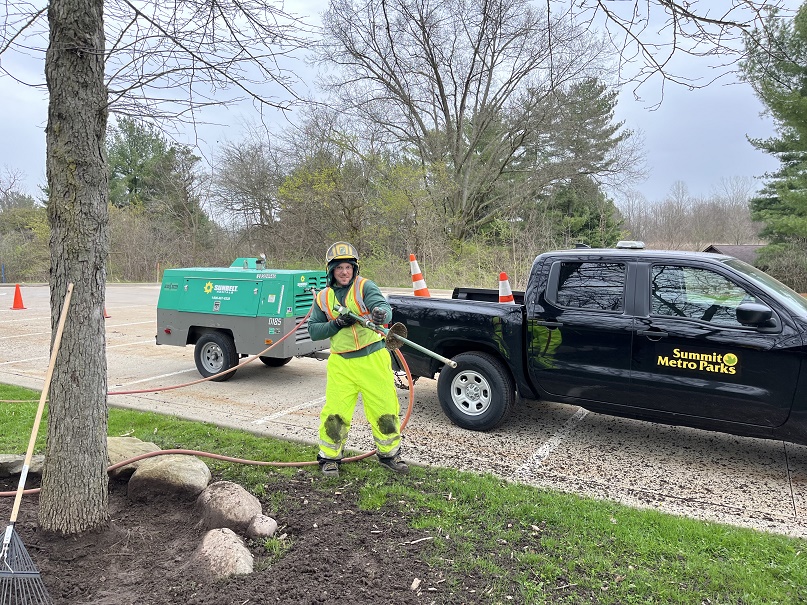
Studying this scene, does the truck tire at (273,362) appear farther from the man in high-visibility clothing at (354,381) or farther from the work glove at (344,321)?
the work glove at (344,321)

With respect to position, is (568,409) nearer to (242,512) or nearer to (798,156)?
(242,512)

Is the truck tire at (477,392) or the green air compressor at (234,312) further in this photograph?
the green air compressor at (234,312)

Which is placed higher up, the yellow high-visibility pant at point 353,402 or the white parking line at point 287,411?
the yellow high-visibility pant at point 353,402

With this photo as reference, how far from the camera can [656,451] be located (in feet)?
16.9

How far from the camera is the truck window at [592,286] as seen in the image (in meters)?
5.05

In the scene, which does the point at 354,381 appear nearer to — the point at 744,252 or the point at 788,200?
the point at 788,200

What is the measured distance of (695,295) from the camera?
187 inches

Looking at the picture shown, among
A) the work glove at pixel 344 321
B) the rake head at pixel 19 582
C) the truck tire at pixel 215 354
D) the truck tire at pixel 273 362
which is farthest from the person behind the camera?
the truck tire at pixel 273 362

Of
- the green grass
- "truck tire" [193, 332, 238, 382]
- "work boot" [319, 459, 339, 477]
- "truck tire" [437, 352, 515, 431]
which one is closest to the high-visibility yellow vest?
"work boot" [319, 459, 339, 477]

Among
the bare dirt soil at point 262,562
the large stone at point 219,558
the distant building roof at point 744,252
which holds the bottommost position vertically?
the bare dirt soil at point 262,562

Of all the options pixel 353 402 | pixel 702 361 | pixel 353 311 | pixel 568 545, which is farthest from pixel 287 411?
pixel 702 361

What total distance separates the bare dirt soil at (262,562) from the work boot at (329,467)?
23.0 inches

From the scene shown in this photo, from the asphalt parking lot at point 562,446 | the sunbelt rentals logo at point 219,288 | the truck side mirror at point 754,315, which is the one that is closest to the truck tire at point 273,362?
the asphalt parking lot at point 562,446

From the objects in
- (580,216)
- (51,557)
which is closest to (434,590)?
(51,557)
